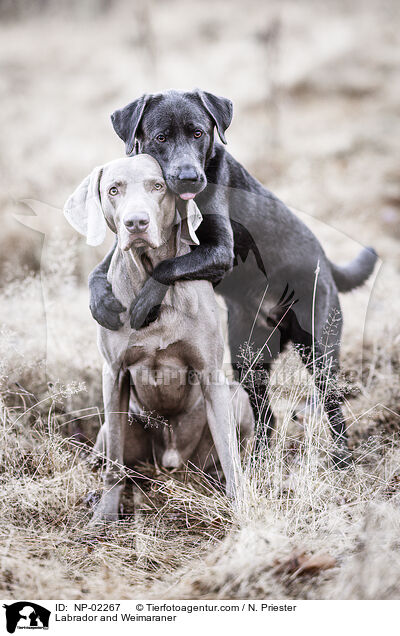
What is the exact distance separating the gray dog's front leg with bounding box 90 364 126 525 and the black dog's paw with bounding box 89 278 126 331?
20 centimetres

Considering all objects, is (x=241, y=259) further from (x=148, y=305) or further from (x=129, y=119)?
(x=129, y=119)

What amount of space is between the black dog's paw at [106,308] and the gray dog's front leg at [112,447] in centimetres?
20

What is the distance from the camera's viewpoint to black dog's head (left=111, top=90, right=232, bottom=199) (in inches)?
91.5

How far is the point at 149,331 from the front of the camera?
2369 mm

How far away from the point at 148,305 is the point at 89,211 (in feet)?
1.30

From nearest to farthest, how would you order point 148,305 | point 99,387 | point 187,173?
point 187,173 < point 148,305 < point 99,387

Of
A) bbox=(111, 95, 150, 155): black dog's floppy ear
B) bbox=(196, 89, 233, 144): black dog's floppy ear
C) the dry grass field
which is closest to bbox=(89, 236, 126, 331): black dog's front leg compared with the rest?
the dry grass field

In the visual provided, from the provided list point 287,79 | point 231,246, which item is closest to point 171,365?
point 231,246

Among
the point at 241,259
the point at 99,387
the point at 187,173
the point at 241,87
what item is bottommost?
the point at 99,387

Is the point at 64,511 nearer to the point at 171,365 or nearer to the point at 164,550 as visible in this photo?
the point at 164,550

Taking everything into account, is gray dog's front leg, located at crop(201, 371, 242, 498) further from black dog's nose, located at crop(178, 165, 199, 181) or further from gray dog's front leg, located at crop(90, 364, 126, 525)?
black dog's nose, located at crop(178, 165, 199, 181)

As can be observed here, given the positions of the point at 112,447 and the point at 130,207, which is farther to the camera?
the point at 112,447

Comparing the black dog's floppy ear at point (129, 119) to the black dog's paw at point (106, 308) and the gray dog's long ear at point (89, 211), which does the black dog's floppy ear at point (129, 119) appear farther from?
the black dog's paw at point (106, 308)
